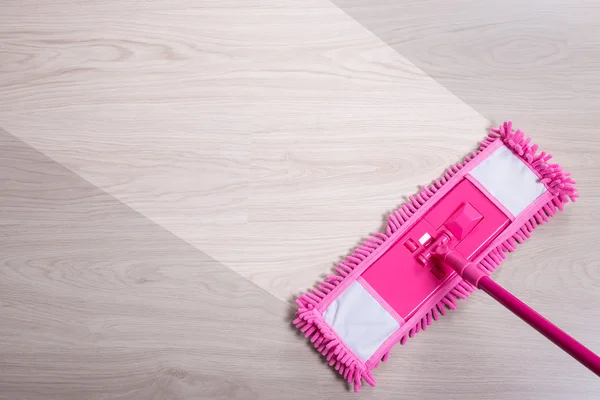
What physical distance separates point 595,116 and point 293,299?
72cm

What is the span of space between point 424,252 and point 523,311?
212mm

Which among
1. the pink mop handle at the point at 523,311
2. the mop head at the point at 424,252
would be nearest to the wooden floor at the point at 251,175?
the mop head at the point at 424,252

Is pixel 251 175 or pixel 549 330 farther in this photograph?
pixel 251 175

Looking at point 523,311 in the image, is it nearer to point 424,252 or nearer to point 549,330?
point 549,330

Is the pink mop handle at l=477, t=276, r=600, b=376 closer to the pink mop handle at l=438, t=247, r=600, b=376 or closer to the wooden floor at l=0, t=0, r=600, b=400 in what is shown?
the pink mop handle at l=438, t=247, r=600, b=376

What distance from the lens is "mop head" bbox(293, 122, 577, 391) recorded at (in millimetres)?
949

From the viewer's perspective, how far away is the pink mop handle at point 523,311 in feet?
2.33

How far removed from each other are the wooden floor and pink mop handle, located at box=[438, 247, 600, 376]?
16 cm

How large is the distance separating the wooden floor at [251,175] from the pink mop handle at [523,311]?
0.52 ft

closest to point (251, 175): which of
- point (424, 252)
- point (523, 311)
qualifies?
point (424, 252)

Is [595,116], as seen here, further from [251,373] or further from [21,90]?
[21,90]

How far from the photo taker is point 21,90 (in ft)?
3.54

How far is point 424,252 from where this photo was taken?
956mm

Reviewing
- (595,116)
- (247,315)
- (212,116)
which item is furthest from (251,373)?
(595,116)
